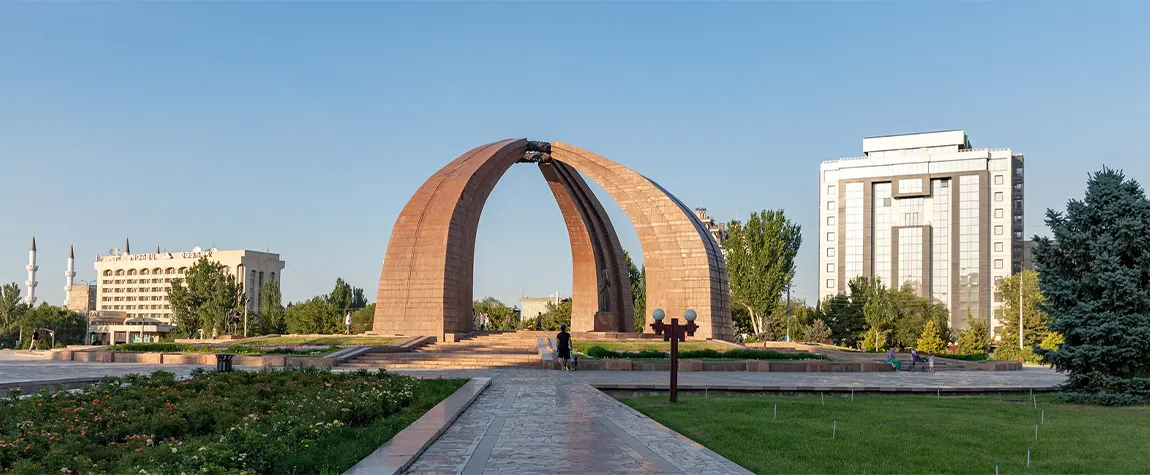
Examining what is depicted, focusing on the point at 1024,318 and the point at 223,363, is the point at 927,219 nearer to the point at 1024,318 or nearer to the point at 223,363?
the point at 1024,318

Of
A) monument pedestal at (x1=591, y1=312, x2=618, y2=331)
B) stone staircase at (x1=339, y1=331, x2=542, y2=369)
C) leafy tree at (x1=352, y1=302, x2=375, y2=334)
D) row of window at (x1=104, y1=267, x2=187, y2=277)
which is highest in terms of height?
row of window at (x1=104, y1=267, x2=187, y2=277)

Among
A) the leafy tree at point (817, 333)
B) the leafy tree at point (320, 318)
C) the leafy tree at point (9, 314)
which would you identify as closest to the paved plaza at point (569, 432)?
the leafy tree at point (817, 333)

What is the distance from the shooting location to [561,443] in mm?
8953

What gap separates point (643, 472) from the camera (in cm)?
736

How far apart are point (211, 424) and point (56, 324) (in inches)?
3165

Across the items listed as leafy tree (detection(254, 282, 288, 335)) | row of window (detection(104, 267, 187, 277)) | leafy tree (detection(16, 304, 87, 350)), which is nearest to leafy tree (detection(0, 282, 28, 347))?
leafy tree (detection(16, 304, 87, 350))

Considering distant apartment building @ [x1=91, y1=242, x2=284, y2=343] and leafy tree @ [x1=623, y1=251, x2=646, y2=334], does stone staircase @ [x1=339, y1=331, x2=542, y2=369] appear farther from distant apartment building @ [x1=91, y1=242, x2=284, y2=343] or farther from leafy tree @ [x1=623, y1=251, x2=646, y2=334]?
distant apartment building @ [x1=91, y1=242, x2=284, y2=343]

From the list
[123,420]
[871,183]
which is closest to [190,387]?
[123,420]

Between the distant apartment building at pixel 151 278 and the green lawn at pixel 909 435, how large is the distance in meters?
121

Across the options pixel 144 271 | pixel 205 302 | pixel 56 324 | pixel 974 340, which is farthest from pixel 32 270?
pixel 974 340

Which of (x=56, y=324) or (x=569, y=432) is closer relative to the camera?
(x=569, y=432)

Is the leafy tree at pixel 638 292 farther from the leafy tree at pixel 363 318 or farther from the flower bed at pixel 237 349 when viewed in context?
the flower bed at pixel 237 349

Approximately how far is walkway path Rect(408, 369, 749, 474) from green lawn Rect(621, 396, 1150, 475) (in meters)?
0.53

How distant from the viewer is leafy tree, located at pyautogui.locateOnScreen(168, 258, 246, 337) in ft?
171
